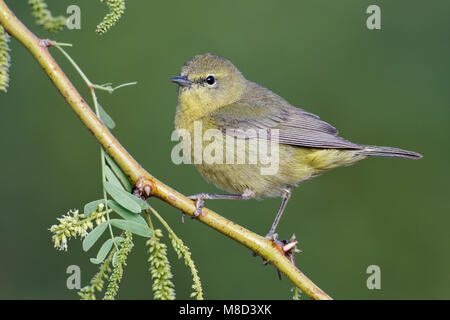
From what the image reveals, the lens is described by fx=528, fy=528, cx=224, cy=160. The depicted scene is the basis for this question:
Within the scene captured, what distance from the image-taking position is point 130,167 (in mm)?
2316

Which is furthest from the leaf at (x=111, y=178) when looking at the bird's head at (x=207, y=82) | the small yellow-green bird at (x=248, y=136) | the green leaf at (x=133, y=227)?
the bird's head at (x=207, y=82)

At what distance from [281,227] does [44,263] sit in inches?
94.5

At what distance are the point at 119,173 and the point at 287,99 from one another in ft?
11.9

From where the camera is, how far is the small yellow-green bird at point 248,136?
12.7ft

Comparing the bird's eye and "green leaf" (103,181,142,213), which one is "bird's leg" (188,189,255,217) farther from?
the bird's eye

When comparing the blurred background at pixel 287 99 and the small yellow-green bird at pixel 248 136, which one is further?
the blurred background at pixel 287 99

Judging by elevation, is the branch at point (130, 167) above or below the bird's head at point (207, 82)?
below

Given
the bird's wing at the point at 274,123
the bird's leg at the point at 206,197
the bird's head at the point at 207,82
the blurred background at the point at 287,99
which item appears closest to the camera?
the bird's leg at the point at 206,197

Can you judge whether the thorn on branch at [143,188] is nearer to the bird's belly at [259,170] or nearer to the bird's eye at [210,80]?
the bird's belly at [259,170]

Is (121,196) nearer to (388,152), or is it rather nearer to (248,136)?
(248,136)

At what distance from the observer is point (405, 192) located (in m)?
5.73

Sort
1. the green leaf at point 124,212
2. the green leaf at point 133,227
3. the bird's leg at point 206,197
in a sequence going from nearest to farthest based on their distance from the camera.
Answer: the green leaf at point 133,227
the green leaf at point 124,212
the bird's leg at point 206,197

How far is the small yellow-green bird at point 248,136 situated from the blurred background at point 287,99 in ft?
4.05

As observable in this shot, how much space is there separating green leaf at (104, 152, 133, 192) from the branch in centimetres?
6
